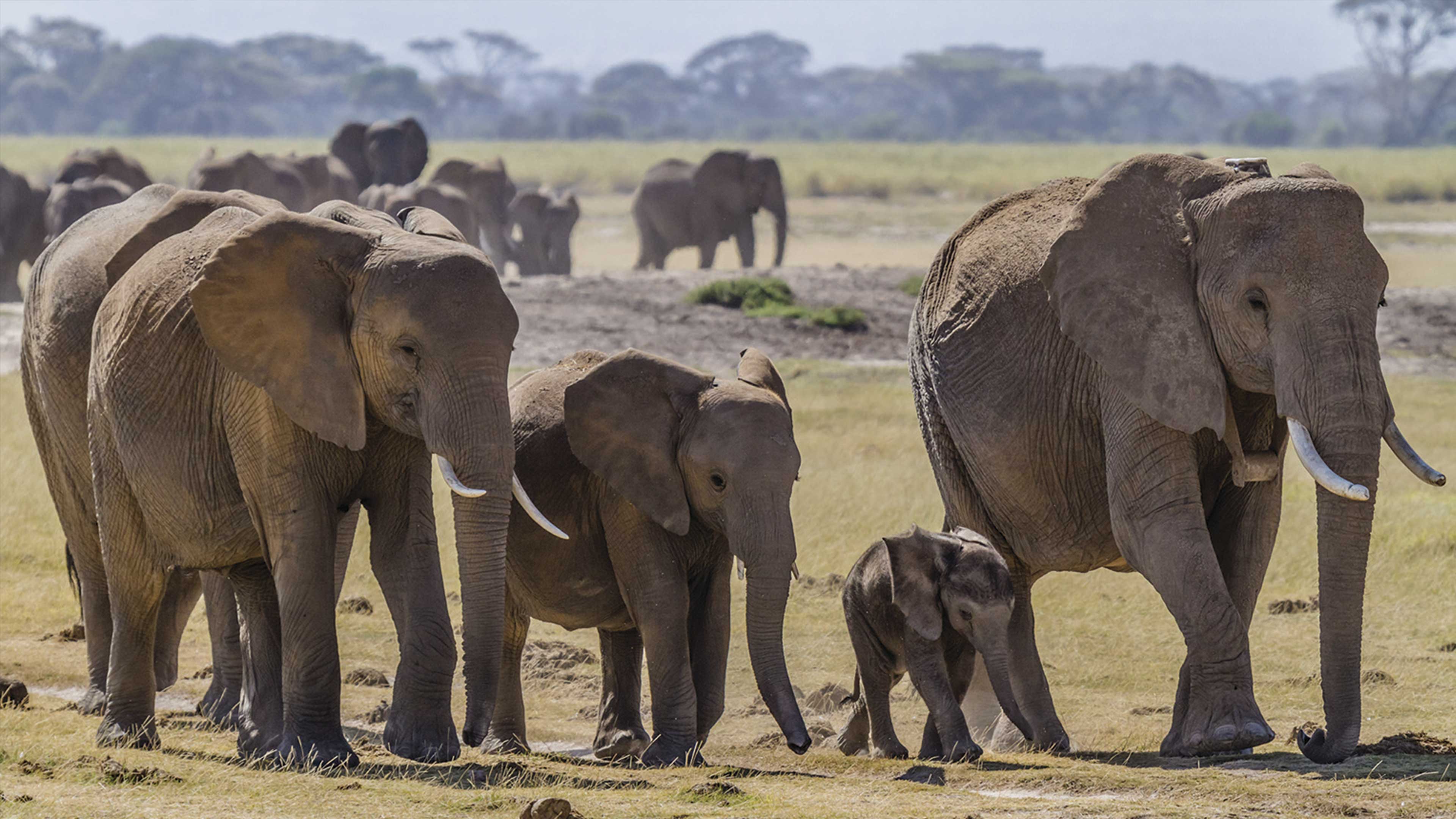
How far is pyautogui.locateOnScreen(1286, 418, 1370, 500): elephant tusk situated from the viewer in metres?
6.81

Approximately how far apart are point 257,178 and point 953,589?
19.1 metres

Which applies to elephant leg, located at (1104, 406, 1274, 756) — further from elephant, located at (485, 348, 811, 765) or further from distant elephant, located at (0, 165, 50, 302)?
distant elephant, located at (0, 165, 50, 302)

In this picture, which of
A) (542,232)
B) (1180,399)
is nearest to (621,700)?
(1180,399)

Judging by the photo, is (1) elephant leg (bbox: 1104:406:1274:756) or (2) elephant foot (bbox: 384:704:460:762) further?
(1) elephant leg (bbox: 1104:406:1274:756)

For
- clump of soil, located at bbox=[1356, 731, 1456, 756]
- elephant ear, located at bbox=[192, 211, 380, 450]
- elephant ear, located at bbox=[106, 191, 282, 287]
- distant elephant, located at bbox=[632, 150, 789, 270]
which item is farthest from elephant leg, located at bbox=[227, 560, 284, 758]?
distant elephant, located at bbox=[632, 150, 789, 270]

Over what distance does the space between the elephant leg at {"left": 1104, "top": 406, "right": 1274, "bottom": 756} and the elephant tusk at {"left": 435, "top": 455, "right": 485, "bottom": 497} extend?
2530 mm

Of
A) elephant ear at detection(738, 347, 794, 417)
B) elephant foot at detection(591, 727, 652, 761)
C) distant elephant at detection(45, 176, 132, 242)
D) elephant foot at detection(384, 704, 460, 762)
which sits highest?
elephant ear at detection(738, 347, 794, 417)

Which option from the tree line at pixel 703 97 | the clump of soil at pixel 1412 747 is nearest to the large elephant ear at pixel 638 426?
the clump of soil at pixel 1412 747

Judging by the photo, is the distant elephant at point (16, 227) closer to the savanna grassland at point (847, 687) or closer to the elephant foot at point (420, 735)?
the savanna grassland at point (847, 687)

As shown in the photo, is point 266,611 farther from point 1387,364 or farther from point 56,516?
point 1387,364

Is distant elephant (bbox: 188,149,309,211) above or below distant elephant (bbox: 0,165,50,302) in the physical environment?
above

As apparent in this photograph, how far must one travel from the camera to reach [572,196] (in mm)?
34156

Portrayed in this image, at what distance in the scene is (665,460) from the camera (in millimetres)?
7832

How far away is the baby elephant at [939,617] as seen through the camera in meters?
7.89
